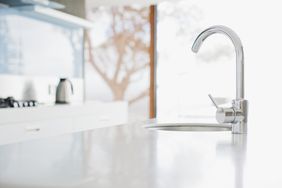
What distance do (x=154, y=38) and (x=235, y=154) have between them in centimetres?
471

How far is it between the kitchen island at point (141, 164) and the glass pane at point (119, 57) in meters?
4.76

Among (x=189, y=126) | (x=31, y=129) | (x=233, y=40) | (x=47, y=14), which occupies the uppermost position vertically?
(x=47, y=14)

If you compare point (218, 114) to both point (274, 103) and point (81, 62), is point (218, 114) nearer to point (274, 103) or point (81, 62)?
point (81, 62)

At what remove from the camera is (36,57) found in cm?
381

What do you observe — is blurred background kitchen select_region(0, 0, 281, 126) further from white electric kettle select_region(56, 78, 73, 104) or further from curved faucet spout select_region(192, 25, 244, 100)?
curved faucet spout select_region(192, 25, 244, 100)

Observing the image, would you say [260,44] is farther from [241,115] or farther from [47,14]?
[241,115]

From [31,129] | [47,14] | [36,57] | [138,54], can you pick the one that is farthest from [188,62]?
[31,129]

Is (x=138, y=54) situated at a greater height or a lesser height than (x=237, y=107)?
greater

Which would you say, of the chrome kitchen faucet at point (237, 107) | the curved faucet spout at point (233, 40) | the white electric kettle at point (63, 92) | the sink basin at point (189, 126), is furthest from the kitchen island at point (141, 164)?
the white electric kettle at point (63, 92)

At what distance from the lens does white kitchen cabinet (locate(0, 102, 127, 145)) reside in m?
2.73

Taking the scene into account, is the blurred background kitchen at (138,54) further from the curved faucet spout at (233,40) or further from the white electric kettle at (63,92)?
the curved faucet spout at (233,40)

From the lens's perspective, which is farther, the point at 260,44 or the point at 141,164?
the point at 260,44

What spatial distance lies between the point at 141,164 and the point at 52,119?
2.62 meters

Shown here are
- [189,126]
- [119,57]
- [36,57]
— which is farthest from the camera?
[119,57]
